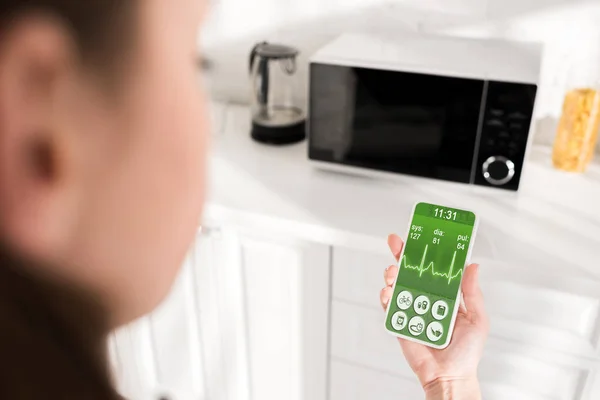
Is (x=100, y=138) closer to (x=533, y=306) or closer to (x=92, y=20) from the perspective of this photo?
(x=92, y=20)

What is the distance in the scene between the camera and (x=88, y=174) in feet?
0.81

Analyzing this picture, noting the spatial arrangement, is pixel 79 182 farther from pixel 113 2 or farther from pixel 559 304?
pixel 559 304

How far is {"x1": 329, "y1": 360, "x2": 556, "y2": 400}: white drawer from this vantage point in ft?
3.37

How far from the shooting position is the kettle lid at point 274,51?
48.2 inches

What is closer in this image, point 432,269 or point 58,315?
point 58,315

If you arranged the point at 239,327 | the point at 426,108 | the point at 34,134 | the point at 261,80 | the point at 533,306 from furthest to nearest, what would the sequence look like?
1. the point at 261,80
2. the point at 239,327
3. the point at 426,108
4. the point at 533,306
5. the point at 34,134

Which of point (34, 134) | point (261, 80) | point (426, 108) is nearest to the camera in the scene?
point (34, 134)

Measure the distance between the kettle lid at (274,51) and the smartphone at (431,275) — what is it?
22.1 inches

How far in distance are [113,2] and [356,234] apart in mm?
732

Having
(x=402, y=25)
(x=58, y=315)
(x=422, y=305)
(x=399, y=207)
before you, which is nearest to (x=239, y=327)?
(x=399, y=207)

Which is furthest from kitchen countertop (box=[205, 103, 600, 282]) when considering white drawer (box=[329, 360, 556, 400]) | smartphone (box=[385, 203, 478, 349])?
white drawer (box=[329, 360, 556, 400])

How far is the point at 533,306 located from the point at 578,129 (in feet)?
1.22

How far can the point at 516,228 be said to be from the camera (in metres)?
0.95

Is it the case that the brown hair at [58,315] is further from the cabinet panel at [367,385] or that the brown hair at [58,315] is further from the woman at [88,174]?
the cabinet panel at [367,385]
